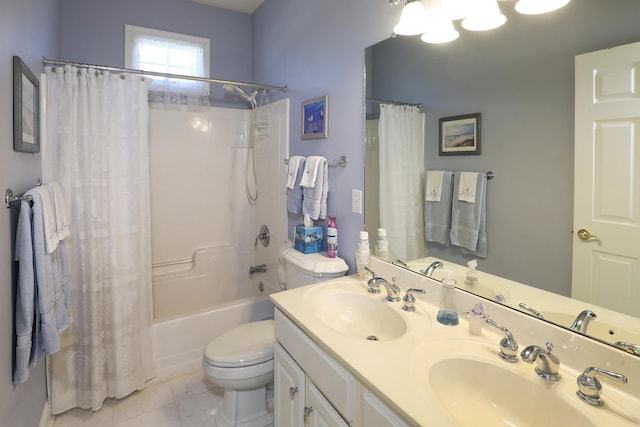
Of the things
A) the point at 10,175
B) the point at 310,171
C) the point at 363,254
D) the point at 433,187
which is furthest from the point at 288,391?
the point at 10,175

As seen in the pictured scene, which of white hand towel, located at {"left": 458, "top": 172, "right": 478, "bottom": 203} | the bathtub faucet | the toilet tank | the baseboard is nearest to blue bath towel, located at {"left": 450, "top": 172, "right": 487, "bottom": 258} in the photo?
white hand towel, located at {"left": 458, "top": 172, "right": 478, "bottom": 203}

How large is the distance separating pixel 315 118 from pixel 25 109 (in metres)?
1.36

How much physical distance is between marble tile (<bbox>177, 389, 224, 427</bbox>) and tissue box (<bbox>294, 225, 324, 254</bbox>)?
107 centimetres

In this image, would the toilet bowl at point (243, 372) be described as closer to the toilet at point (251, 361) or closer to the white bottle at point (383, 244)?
the toilet at point (251, 361)

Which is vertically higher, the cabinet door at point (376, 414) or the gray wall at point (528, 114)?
the gray wall at point (528, 114)

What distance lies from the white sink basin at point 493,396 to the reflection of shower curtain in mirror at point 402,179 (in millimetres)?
580

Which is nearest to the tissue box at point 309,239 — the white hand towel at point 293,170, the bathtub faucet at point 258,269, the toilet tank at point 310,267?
the toilet tank at point 310,267

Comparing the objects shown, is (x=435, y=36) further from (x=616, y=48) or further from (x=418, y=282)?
(x=418, y=282)

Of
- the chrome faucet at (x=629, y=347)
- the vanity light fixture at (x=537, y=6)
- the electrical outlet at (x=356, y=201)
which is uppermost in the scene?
the vanity light fixture at (x=537, y=6)

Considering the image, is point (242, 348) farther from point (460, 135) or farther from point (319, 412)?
point (460, 135)

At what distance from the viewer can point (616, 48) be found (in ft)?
2.86

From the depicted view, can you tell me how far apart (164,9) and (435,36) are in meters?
2.28

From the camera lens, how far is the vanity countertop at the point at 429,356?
2.57 ft

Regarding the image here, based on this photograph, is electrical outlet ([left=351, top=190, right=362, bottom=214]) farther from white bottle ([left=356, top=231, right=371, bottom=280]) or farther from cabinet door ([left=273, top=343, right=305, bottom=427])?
cabinet door ([left=273, top=343, right=305, bottom=427])
